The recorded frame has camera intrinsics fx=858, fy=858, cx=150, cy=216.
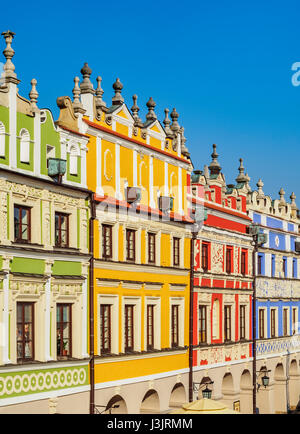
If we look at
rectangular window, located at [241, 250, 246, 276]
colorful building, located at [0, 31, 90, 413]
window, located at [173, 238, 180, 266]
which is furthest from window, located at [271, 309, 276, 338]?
colorful building, located at [0, 31, 90, 413]

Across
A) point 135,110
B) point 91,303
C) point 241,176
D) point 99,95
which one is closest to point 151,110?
point 135,110

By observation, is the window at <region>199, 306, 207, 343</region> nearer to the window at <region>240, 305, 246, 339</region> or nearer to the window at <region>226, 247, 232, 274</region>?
the window at <region>226, 247, 232, 274</region>

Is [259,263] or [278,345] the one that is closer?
[259,263]

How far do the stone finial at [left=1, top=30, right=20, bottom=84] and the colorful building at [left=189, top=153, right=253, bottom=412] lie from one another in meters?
12.6

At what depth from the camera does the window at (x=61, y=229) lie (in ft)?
82.0

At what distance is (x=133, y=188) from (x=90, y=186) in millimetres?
2397

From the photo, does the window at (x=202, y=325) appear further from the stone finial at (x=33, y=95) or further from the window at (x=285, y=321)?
the stone finial at (x=33, y=95)

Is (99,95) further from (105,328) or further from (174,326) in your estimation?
(174,326)

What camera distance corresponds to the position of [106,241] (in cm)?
2766

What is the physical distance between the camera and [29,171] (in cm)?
2356

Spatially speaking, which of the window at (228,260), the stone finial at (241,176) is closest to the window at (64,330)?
the window at (228,260)

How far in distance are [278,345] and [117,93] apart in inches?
789

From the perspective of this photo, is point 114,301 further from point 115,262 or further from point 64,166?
point 64,166

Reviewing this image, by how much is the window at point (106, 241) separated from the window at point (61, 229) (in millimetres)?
2154
